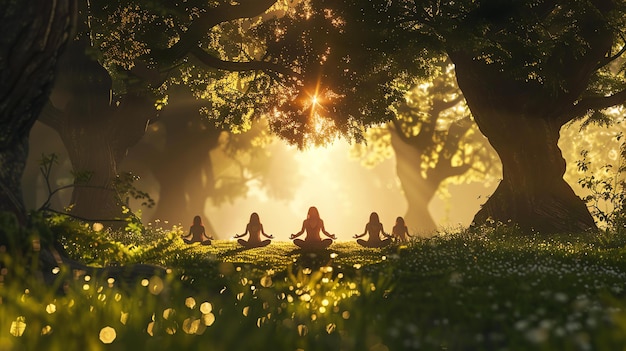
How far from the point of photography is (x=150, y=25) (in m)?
17.8

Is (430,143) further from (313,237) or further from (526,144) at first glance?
(313,237)

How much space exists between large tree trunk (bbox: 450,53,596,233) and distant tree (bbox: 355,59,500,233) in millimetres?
23335

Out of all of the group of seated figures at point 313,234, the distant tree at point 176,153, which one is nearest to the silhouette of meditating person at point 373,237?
the group of seated figures at point 313,234

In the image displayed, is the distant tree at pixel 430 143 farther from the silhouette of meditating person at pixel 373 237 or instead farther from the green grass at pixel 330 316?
the green grass at pixel 330 316

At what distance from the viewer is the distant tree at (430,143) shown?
48.6 metres

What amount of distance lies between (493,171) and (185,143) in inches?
1131

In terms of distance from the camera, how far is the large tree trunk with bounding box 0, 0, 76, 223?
6.52m

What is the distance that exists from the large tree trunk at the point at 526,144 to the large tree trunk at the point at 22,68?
17758 millimetres

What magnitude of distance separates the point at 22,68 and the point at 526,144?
19020 millimetres

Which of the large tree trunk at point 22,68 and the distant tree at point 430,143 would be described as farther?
the distant tree at point 430,143

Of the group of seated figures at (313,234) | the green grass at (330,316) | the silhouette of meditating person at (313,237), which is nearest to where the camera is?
the green grass at (330,316)

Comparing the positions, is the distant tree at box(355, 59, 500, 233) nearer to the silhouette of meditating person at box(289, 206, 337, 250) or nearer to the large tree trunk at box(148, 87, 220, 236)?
the large tree trunk at box(148, 87, 220, 236)

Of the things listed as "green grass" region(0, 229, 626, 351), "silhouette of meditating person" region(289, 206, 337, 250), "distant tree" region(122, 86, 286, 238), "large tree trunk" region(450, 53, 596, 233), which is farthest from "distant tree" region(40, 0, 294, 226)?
"distant tree" region(122, 86, 286, 238)

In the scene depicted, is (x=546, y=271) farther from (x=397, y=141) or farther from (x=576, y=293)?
(x=397, y=141)
